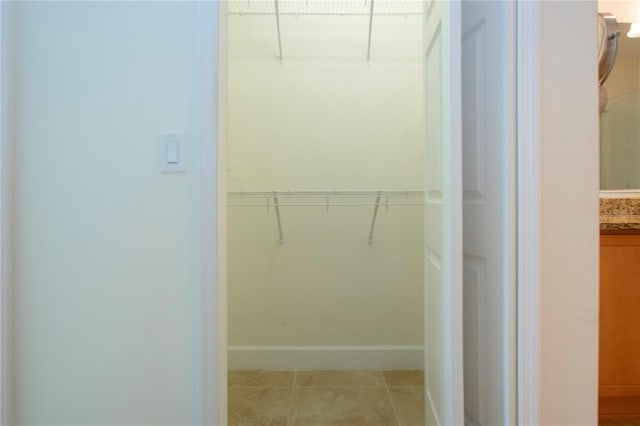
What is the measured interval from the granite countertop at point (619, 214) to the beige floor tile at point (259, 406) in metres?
1.71

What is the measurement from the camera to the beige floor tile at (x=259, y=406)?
1.72m

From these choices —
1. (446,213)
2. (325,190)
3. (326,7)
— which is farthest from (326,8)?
(446,213)

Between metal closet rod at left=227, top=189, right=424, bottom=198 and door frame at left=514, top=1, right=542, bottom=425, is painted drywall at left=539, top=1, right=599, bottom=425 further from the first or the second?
metal closet rod at left=227, top=189, right=424, bottom=198

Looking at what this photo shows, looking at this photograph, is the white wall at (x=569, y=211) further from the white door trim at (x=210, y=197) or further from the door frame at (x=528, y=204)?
the white door trim at (x=210, y=197)

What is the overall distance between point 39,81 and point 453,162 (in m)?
1.36

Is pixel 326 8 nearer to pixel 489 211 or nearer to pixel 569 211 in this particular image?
pixel 489 211

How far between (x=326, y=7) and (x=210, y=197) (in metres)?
1.68

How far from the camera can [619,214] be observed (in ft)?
4.93

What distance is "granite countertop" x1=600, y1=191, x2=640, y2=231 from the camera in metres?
1.46

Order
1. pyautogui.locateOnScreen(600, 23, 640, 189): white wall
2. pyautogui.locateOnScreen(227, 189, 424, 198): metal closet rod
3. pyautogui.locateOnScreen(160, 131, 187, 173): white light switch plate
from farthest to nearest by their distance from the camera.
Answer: pyautogui.locateOnScreen(227, 189, 424, 198): metal closet rod < pyautogui.locateOnScreen(600, 23, 640, 189): white wall < pyautogui.locateOnScreen(160, 131, 187, 173): white light switch plate

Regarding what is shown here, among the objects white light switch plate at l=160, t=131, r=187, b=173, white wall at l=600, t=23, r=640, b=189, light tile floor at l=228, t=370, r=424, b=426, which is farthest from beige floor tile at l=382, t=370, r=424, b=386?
white light switch plate at l=160, t=131, r=187, b=173

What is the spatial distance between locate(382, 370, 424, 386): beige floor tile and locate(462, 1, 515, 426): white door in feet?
2.70

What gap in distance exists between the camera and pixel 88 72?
114 cm

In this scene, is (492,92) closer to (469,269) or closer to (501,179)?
(501,179)
